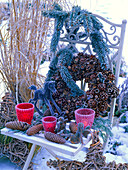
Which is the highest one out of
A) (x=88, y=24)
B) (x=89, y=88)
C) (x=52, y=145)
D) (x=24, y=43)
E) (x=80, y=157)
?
(x=88, y=24)

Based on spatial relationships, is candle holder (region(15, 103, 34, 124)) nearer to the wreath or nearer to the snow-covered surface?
the wreath

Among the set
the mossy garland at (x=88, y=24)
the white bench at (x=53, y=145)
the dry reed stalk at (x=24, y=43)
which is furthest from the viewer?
the dry reed stalk at (x=24, y=43)

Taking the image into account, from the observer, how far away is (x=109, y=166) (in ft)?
3.66

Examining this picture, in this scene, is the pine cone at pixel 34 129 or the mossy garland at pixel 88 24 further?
the mossy garland at pixel 88 24

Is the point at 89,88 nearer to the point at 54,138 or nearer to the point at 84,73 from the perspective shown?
the point at 84,73

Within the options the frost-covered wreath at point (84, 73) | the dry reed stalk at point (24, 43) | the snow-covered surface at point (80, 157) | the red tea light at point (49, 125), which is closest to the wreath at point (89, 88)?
the frost-covered wreath at point (84, 73)

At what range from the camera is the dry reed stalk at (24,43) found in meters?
1.47

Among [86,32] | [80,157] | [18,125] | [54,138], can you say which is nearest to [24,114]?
[18,125]

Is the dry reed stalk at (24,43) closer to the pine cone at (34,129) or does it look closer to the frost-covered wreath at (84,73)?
the frost-covered wreath at (84,73)

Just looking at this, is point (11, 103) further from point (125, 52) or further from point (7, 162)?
point (125, 52)

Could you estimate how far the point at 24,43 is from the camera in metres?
1.52

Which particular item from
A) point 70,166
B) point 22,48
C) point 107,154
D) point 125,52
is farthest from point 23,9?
point 125,52

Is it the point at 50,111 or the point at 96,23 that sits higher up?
the point at 96,23

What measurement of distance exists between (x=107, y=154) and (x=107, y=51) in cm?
87
